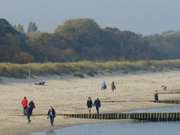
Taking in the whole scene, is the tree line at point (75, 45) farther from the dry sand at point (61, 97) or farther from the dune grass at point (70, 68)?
the dry sand at point (61, 97)

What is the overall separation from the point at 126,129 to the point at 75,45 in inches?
3130

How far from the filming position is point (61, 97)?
52.4 m

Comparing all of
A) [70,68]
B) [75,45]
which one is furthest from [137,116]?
[75,45]

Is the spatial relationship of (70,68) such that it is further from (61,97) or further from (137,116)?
(137,116)

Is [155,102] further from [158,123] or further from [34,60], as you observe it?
[34,60]

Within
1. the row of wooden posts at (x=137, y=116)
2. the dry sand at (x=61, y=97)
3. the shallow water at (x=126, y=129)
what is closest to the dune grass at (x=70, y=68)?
the dry sand at (x=61, y=97)

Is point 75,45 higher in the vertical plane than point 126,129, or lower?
higher

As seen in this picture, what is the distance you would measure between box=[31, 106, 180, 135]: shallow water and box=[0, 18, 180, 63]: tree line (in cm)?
4555

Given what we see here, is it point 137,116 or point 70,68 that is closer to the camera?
point 137,116

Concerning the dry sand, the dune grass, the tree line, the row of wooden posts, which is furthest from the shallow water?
the tree line

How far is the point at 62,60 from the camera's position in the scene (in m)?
103

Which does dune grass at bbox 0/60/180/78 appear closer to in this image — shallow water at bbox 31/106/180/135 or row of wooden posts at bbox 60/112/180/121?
row of wooden posts at bbox 60/112/180/121

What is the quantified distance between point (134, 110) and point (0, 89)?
41.0 ft

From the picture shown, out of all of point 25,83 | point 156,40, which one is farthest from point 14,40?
point 156,40
